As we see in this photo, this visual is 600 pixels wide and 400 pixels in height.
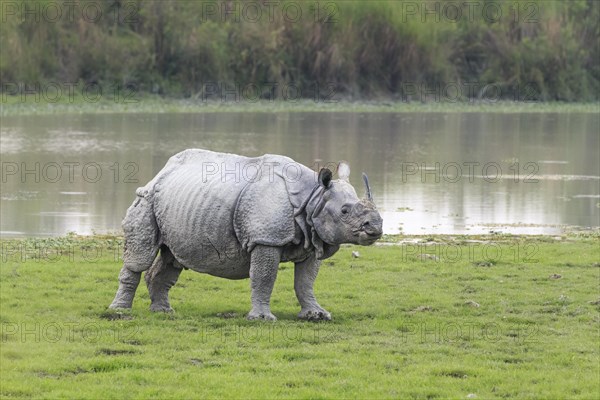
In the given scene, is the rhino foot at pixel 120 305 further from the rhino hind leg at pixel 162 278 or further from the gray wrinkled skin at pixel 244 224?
the rhino hind leg at pixel 162 278

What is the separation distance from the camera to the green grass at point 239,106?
50.0 m

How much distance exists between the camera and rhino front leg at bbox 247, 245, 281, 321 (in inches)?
488

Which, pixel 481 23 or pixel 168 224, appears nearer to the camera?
pixel 168 224

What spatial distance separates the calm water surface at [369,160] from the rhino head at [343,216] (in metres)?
8.67

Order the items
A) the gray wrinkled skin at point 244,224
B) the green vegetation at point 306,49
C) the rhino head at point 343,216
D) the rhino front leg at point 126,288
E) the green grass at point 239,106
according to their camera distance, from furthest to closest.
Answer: the green vegetation at point 306,49, the green grass at point 239,106, the rhino front leg at point 126,288, the gray wrinkled skin at point 244,224, the rhino head at point 343,216

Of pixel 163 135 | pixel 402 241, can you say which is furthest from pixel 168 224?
pixel 163 135

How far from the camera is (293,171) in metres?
12.7

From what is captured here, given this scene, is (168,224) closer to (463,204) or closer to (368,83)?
(463,204)

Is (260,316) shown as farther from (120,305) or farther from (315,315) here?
(120,305)

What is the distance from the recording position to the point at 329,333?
11969 millimetres

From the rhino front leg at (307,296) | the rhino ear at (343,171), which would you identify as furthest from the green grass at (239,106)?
the rhino ear at (343,171)

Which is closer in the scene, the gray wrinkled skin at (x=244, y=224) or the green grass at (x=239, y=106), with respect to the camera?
the gray wrinkled skin at (x=244, y=224)

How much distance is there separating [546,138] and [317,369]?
1345 inches

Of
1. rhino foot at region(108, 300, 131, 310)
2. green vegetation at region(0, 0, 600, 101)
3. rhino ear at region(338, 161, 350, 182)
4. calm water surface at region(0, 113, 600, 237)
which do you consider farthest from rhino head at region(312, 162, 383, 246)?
green vegetation at region(0, 0, 600, 101)
